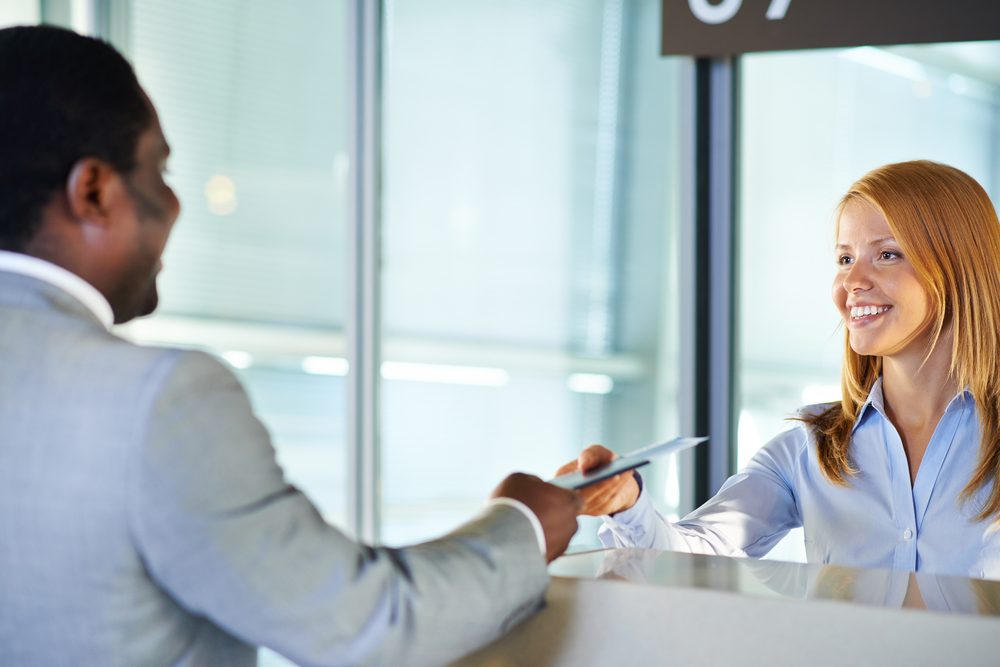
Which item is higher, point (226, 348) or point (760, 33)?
point (760, 33)

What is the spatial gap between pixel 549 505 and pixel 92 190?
1.78ft

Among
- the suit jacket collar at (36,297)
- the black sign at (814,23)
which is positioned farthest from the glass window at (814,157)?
the suit jacket collar at (36,297)

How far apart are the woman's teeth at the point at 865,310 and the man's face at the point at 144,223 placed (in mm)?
1341

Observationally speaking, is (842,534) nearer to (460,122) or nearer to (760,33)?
(760,33)

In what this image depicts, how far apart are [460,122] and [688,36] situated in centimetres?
100

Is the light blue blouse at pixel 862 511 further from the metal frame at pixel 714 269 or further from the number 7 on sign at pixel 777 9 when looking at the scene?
the number 7 on sign at pixel 777 9

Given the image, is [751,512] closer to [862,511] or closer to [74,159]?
[862,511]

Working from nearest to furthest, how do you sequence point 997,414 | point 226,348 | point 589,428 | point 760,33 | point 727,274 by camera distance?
1. point 997,414
2. point 760,33
3. point 727,274
4. point 589,428
5. point 226,348

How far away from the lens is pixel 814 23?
3.02 meters

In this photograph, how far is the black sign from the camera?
288 cm

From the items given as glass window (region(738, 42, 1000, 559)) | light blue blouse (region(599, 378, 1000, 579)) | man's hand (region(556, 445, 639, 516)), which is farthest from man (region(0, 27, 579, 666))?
glass window (region(738, 42, 1000, 559))

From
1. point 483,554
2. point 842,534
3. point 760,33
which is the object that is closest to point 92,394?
point 483,554

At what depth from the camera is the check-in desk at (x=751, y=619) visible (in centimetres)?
87

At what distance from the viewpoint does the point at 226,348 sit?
4.24 m
